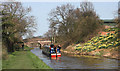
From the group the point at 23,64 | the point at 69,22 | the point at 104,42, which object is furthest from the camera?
the point at 69,22

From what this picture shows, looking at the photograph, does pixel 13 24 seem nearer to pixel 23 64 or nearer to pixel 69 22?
pixel 23 64

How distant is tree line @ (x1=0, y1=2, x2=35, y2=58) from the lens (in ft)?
119

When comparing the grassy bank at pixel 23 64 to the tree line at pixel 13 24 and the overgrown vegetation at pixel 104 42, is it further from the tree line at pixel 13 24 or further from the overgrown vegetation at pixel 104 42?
the overgrown vegetation at pixel 104 42

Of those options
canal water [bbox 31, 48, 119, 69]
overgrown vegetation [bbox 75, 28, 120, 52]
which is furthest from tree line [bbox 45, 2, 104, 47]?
canal water [bbox 31, 48, 119, 69]

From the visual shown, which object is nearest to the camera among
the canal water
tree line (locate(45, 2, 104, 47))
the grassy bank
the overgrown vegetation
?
the grassy bank

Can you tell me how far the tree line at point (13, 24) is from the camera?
36247 mm

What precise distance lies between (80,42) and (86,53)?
1261cm

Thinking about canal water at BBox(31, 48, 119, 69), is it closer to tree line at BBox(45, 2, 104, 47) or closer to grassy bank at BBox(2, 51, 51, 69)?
grassy bank at BBox(2, 51, 51, 69)

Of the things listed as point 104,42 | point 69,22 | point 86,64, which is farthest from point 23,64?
point 69,22

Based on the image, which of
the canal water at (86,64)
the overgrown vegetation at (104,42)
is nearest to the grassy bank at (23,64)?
the canal water at (86,64)

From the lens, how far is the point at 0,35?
3409 centimetres

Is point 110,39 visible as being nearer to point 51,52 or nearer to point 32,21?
point 51,52

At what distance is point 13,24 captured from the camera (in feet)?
120

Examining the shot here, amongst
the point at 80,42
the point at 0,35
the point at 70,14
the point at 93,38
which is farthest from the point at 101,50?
the point at 70,14
